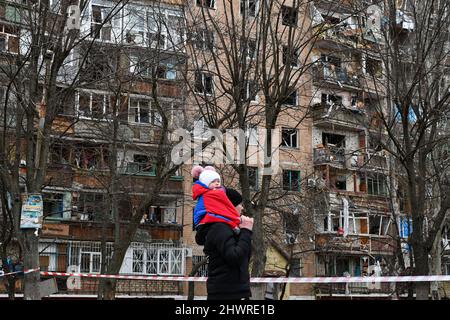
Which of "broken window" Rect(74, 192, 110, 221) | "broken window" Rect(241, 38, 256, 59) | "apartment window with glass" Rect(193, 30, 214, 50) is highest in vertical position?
"apartment window with glass" Rect(193, 30, 214, 50)

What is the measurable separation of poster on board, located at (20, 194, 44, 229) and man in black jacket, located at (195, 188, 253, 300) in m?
7.27

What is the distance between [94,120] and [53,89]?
816cm

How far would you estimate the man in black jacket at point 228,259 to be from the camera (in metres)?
5.80

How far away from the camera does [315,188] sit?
1383 inches

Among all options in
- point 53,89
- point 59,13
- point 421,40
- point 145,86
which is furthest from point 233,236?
point 145,86

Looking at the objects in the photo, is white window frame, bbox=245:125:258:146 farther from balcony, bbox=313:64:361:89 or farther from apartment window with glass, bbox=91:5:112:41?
apartment window with glass, bbox=91:5:112:41

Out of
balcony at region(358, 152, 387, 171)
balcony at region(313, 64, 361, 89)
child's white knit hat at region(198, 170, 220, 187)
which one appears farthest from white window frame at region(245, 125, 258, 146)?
child's white knit hat at region(198, 170, 220, 187)

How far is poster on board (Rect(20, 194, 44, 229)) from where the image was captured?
40.9 feet

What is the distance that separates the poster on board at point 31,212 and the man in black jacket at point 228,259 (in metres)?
7.27

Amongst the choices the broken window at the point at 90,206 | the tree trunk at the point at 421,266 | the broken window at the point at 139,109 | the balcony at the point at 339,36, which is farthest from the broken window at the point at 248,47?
the broken window at the point at 90,206

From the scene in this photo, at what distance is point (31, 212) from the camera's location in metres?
12.5

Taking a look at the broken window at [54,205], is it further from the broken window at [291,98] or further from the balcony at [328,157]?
the balcony at [328,157]

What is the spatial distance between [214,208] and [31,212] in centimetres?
743
